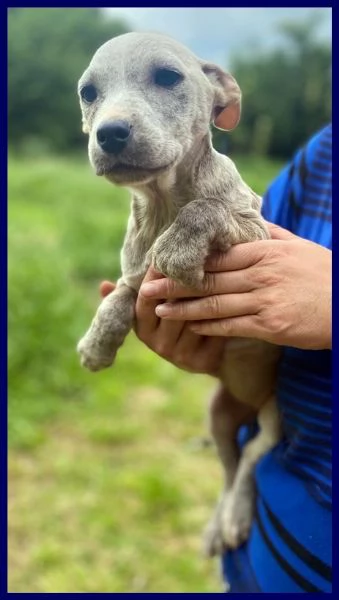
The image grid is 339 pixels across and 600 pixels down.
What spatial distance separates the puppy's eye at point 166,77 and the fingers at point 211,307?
0.47 m

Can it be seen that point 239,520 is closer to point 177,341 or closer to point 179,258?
point 177,341

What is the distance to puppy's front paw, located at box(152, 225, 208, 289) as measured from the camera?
1.46 meters

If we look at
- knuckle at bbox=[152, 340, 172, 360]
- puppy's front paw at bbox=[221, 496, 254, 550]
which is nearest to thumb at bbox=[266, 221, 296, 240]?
knuckle at bbox=[152, 340, 172, 360]

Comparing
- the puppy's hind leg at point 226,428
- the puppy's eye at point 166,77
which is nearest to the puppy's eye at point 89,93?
the puppy's eye at point 166,77

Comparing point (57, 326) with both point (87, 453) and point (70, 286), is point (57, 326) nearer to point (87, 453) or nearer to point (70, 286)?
point (70, 286)

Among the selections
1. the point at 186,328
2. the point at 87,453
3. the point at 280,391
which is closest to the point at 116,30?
the point at 186,328

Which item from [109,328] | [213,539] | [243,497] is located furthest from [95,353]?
[213,539]

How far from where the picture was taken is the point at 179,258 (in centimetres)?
145

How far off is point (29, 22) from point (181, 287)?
2.05ft

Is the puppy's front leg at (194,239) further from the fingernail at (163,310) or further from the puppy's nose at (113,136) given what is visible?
the puppy's nose at (113,136)

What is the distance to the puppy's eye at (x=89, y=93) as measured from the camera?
1.31 meters

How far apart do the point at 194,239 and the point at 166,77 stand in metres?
0.32

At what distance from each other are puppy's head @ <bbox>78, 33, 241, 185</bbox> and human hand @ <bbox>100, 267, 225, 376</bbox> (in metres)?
0.41

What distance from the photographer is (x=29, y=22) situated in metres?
1.52
